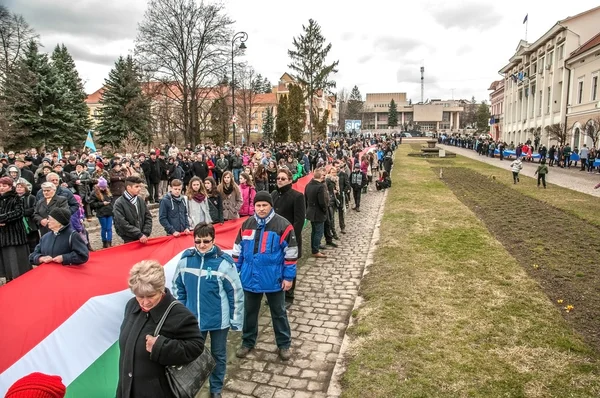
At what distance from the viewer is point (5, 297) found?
419cm

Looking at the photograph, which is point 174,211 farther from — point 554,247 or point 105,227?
point 554,247

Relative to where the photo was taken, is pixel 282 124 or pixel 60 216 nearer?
pixel 60 216

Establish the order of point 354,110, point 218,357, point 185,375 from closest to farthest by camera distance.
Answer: point 185,375 → point 218,357 → point 354,110

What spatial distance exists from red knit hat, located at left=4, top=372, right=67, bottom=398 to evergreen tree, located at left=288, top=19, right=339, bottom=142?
5493 cm

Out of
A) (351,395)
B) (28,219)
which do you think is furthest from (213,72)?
(351,395)

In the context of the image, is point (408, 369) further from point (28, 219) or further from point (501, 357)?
point (28, 219)

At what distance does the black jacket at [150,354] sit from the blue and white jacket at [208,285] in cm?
136

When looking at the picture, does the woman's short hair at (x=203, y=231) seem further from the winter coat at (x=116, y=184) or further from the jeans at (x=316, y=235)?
the winter coat at (x=116, y=184)

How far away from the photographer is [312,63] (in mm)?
56188

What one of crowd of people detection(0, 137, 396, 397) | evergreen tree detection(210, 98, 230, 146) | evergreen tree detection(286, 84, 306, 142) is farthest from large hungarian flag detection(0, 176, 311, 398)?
evergreen tree detection(286, 84, 306, 142)

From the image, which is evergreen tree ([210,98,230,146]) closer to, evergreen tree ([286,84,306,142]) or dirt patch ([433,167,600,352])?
evergreen tree ([286,84,306,142])

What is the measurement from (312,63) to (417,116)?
104105 millimetres

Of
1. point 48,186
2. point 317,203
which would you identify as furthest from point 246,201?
point 48,186

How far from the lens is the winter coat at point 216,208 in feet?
28.9
